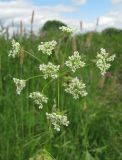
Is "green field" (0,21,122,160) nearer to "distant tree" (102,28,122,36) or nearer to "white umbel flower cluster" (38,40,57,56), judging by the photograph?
"white umbel flower cluster" (38,40,57,56)

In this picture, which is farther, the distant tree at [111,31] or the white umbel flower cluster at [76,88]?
the distant tree at [111,31]

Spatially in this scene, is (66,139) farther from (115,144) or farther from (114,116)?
(114,116)

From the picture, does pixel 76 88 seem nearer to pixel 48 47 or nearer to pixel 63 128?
pixel 48 47

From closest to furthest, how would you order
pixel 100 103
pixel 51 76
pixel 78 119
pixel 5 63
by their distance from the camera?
pixel 51 76
pixel 78 119
pixel 100 103
pixel 5 63

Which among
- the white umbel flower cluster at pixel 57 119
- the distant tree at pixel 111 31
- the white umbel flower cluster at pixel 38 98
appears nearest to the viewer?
the white umbel flower cluster at pixel 57 119

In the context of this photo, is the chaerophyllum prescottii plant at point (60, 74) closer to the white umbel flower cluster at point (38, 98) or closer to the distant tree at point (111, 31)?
the white umbel flower cluster at point (38, 98)

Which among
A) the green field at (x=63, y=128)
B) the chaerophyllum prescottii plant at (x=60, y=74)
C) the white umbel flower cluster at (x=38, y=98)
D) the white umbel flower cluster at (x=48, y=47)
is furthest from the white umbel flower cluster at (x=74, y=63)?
the green field at (x=63, y=128)

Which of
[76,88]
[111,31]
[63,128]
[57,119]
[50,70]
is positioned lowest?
[111,31]

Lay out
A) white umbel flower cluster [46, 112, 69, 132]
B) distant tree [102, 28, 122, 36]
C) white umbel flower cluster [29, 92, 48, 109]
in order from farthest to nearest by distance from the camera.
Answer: distant tree [102, 28, 122, 36], white umbel flower cluster [29, 92, 48, 109], white umbel flower cluster [46, 112, 69, 132]

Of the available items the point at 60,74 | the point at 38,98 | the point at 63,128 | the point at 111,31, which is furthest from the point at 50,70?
the point at 111,31

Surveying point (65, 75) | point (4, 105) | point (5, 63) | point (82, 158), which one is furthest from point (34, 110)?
point (65, 75)

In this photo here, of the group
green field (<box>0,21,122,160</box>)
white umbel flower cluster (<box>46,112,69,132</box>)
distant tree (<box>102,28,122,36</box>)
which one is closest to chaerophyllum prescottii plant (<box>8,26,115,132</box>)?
white umbel flower cluster (<box>46,112,69,132</box>)
